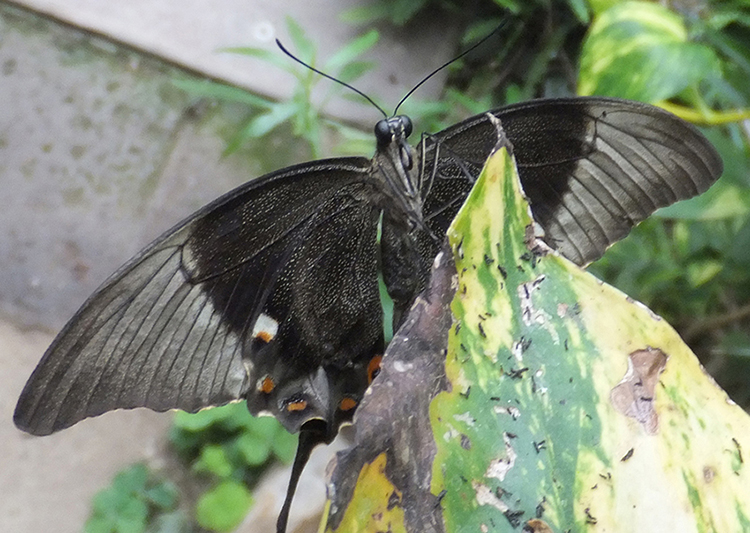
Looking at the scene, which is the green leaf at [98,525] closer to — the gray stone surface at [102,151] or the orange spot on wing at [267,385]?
the gray stone surface at [102,151]

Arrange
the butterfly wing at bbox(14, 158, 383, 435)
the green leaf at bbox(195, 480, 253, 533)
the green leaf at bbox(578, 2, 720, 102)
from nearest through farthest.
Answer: the butterfly wing at bbox(14, 158, 383, 435), the green leaf at bbox(578, 2, 720, 102), the green leaf at bbox(195, 480, 253, 533)

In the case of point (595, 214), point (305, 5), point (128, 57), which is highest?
point (305, 5)

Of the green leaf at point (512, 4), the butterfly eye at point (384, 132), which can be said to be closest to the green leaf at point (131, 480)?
the butterfly eye at point (384, 132)

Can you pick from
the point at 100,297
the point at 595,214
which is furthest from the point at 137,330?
the point at 595,214

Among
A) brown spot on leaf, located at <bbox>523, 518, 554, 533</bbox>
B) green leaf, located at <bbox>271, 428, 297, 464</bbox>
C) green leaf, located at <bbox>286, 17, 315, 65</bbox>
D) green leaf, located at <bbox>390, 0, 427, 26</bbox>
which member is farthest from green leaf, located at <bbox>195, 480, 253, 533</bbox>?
green leaf, located at <bbox>390, 0, 427, 26</bbox>

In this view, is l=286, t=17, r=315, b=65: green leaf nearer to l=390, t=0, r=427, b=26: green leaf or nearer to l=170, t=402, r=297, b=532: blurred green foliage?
l=390, t=0, r=427, b=26: green leaf

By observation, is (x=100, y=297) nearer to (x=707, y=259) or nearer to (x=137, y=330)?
(x=137, y=330)
